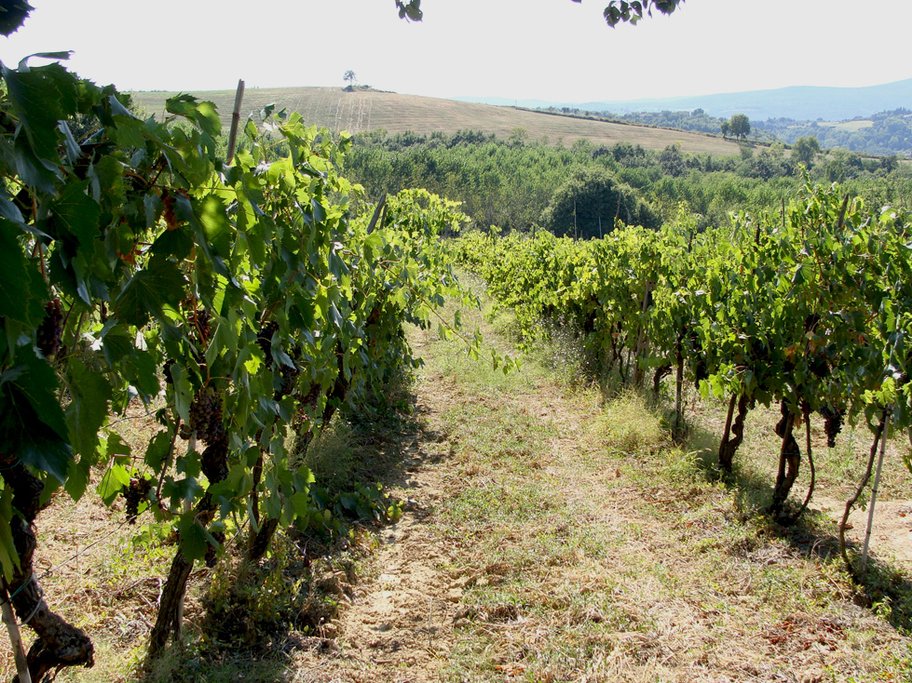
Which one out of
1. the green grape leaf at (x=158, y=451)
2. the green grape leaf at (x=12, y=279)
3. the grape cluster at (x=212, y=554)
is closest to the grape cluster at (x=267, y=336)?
the grape cluster at (x=212, y=554)

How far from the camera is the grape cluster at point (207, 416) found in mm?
2684

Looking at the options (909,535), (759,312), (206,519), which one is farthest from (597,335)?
(206,519)

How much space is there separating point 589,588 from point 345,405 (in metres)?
3.22

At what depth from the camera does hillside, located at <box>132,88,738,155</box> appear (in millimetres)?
69062

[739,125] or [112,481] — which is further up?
[739,125]

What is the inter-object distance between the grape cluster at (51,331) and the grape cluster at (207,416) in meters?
0.76

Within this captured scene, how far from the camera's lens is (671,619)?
3.87 metres

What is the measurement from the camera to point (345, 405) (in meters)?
6.67

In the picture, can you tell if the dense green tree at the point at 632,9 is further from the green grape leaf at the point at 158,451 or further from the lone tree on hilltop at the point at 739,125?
the lone tree on hilltop at the point at 739,125

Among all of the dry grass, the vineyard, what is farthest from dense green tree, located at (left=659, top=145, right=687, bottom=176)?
the dry grass

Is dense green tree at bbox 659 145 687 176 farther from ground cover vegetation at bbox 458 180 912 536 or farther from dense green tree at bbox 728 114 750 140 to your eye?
ground cover vegetation at bbox 458 180 912 536

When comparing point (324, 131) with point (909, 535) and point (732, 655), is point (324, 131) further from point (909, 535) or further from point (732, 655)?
point (909, 535)

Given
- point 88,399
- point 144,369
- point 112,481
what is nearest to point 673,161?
point 112,481

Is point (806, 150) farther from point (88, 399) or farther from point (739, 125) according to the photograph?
point (88, 399)
